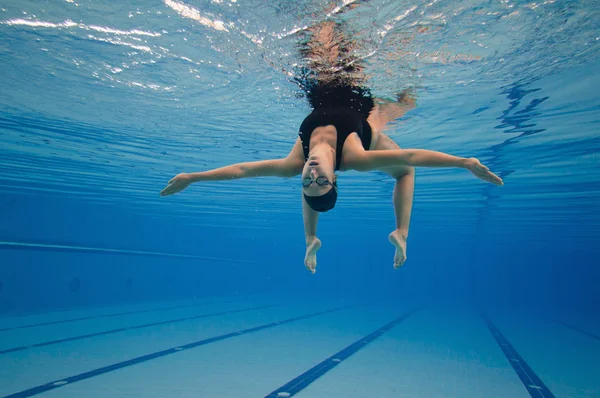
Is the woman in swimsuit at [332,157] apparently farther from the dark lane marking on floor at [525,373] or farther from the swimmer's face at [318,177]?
the dark lane marking on floor at [525,373]

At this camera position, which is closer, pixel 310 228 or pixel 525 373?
pixel 310 228

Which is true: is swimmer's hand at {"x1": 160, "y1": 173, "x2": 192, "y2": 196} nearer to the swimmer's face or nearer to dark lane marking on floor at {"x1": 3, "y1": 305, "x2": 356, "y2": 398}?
the swimmer's face

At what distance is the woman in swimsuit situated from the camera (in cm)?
405

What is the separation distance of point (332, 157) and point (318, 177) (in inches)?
22.7

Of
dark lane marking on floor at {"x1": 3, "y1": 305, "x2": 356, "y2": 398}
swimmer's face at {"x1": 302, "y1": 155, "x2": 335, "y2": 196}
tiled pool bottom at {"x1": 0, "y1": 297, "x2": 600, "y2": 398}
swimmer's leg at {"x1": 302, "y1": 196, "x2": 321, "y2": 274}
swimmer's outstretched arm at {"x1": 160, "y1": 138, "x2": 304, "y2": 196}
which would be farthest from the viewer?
tiled pool bottom at {"x1": 0, "y1": 297, "x2": 600, "y2": 398}

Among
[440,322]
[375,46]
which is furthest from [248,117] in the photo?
[440,322]

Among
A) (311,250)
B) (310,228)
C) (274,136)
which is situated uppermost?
(274,136)

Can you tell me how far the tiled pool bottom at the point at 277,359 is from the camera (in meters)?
7.27

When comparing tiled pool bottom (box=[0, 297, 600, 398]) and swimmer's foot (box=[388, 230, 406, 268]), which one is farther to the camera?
tiled pool bottom (box=[0, 297, 600, 398])

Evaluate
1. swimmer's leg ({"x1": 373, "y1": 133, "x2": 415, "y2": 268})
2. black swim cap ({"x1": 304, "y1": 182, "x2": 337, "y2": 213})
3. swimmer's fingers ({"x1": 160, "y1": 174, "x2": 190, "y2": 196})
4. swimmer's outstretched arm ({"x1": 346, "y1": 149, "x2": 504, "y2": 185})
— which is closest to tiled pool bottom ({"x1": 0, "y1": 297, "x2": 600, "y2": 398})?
swimmer's leg ({"x1": 373, "y1": 133, "x2": 415, "y2": 268})

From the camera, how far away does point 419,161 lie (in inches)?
159

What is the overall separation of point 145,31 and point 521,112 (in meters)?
8.17

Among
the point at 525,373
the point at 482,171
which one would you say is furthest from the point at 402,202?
the point at 525,373

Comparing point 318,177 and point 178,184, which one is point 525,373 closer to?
point 318,177
